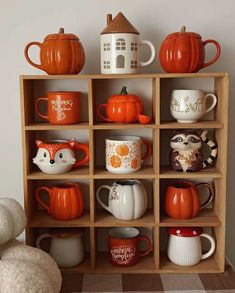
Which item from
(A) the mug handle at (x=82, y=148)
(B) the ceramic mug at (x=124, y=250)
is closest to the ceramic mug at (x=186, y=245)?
(B) the ceramic mug at (x=124, y=250)

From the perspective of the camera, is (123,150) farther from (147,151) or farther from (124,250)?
(124,250)

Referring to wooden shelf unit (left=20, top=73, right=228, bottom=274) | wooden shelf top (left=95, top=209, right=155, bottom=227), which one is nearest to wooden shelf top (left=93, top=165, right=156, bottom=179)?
wooden shelf unit (left=20, top=73, right=228, bottom=274)

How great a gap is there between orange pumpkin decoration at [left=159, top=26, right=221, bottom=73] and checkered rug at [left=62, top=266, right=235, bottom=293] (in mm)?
602

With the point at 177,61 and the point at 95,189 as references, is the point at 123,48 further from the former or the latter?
the point at 95,189

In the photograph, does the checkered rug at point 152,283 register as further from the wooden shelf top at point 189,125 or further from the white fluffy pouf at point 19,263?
the wooden shelf top at point 189,125

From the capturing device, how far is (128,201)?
1343mm

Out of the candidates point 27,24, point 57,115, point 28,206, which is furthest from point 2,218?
point 27,24

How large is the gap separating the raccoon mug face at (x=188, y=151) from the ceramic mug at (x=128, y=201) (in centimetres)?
13

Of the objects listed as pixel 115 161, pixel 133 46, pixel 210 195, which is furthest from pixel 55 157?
pixel 210 195

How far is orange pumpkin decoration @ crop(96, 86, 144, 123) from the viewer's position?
4.32ft

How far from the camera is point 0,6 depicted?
4.67 ft

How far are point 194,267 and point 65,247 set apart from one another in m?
0.40

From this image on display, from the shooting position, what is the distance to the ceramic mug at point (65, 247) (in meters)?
1.37

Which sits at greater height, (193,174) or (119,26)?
(119,26)
